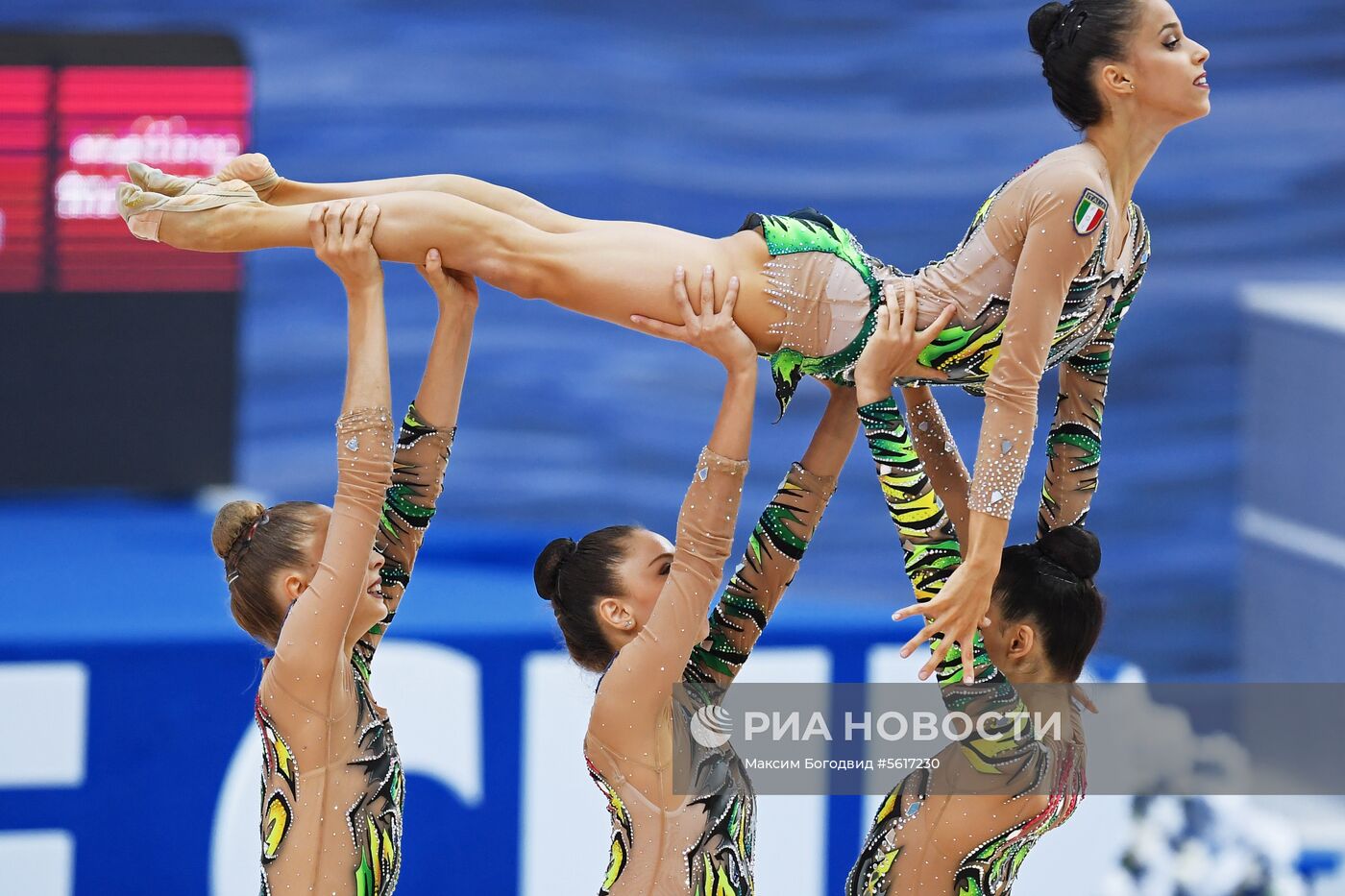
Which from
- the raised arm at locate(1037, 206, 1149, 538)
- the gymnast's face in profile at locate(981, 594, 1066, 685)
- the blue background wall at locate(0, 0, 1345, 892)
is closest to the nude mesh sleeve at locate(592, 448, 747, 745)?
the gymnast's face in profile at locate(981, 594, 1066, 685)

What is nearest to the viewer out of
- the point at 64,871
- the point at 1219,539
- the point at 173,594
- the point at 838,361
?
the point at 838,361

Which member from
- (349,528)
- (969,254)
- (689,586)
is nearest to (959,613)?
(689,586)

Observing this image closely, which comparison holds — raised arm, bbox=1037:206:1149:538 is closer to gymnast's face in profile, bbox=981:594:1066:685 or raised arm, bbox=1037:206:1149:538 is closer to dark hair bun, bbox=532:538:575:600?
gymnast's face in profile, bbox=981:594:1066:685

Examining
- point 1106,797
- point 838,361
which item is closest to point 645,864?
point 838,361

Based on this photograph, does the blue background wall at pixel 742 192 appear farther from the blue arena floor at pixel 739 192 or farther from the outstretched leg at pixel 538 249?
the outstretched leg at pixel 538 249

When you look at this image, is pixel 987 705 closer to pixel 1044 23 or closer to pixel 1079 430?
pixel 1079 430

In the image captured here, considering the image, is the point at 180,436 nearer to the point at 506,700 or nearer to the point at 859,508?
the point at 506,700

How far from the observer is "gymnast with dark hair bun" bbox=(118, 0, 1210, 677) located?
8.25ft

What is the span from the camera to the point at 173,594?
4527 mm

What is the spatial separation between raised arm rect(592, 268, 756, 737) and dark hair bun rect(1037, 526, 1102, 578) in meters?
0.56

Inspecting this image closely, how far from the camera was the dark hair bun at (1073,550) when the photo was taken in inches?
103

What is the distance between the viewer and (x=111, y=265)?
4785 millimetres

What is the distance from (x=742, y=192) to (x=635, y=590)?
3.16 metres

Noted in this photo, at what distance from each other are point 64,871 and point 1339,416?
4.35m
